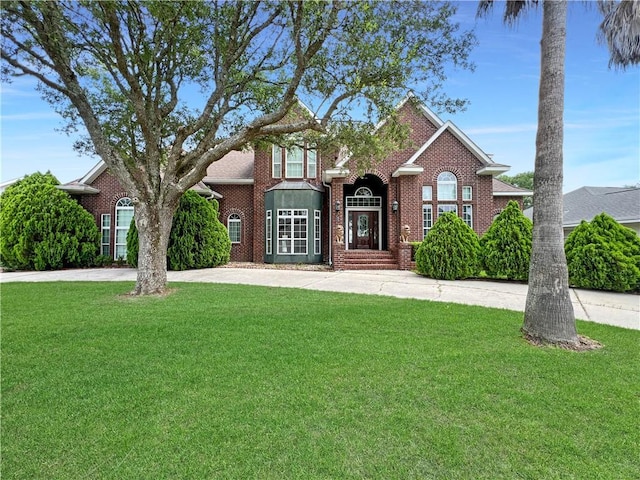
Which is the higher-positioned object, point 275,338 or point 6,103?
point 6,103

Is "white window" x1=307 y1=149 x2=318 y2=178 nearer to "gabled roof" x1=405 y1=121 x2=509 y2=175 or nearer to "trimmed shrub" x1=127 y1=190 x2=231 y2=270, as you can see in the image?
"gabled roof" x1=405 y1=121 x2=509 y2=175

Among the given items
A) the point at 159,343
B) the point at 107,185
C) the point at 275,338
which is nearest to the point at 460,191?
the point at 275,338

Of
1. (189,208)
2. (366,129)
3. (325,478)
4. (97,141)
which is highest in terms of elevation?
(366,129)

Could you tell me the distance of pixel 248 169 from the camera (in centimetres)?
1875

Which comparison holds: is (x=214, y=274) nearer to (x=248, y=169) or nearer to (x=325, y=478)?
(x=248, y=169)

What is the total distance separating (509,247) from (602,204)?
14.4 meters

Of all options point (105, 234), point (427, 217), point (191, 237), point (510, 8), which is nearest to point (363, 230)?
point (427, 217)

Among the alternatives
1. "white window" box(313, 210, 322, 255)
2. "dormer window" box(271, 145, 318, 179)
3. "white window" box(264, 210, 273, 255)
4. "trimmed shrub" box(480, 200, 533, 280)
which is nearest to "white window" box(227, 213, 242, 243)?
"white window" box(264, 210, 273, 255)

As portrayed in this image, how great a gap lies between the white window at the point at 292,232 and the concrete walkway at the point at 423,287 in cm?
363

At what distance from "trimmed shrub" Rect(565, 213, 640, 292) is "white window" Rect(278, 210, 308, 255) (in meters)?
10.5

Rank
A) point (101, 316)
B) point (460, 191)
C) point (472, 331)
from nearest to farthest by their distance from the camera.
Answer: point (472, 331), point (101, 316), point (460, 191)

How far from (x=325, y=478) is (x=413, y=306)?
5.25 meters

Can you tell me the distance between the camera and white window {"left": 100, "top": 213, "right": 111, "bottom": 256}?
16531 millimetres

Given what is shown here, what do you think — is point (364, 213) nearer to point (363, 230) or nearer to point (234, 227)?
point (363, 230)
